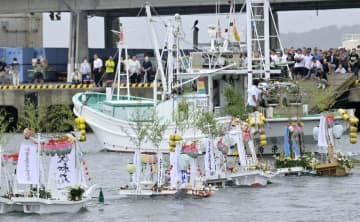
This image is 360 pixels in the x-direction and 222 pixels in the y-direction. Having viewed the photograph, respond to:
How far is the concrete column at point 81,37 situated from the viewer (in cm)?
8331

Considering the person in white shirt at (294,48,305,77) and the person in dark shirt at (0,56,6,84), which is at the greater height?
the person in dark shirt at (0,56,6,84)

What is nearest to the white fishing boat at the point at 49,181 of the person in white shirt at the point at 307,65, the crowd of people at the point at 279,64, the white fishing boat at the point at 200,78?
the white fishing boat at the point at 200,78

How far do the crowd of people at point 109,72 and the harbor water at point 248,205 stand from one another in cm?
2379

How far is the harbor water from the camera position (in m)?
37.2

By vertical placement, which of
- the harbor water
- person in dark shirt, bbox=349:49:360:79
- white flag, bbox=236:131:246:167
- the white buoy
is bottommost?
the harbor water

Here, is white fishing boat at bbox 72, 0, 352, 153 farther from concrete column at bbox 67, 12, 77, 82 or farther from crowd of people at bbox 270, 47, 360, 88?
concrete column at bbox 67, 12, 77, 82

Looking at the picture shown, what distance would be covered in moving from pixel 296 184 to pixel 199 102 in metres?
11.7

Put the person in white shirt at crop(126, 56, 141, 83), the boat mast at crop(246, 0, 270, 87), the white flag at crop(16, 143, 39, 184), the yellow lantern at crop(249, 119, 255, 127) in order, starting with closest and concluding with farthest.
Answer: the white flag at crop(16, 143, 39, 184) → the yellow lantern at crop(249, 119, 255, 127) → the boat mast at crop(246, 0, 270, 87) → the person in white shirt at crop(126, 56, 141, 83)

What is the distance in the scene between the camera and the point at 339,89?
6334cm

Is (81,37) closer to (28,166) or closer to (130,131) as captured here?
(130,131)

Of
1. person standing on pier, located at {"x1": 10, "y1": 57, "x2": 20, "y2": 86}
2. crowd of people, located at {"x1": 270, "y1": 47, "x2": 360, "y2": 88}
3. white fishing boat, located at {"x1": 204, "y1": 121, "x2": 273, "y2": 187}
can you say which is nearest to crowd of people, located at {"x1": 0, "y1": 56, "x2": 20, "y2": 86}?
person standing on pier, located at {"x1": 10, "y1": 57, "x2": 20, "y2": 86}

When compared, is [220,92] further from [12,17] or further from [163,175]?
[12,17]

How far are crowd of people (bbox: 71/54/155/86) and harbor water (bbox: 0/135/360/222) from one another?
23794 mm

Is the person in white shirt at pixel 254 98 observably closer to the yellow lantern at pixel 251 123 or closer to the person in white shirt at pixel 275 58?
the yellow lantern at pixel 251 123
